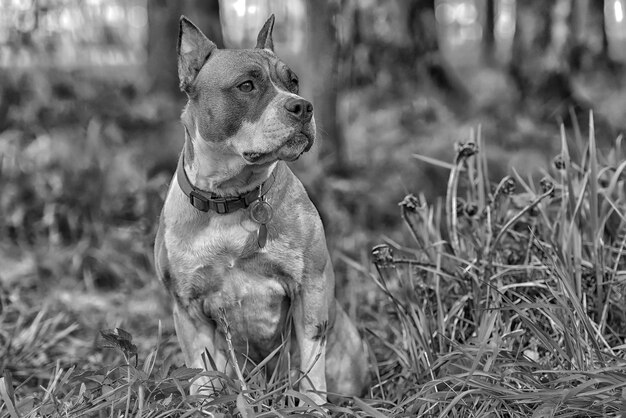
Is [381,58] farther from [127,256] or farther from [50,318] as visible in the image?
[50,318]

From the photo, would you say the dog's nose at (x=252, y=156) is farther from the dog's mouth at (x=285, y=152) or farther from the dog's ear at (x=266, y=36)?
the dog's ear at (x=266, y=36)

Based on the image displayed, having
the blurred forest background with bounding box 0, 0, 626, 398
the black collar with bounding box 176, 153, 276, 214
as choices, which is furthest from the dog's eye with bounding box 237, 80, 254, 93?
the blurred forest background with bounding box 0, 0, 626, 398


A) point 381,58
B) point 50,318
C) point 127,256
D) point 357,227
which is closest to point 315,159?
point 357,227

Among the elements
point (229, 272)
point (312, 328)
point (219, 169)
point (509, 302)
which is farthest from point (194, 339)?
point (509, 302)

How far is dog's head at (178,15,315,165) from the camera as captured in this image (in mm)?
3229

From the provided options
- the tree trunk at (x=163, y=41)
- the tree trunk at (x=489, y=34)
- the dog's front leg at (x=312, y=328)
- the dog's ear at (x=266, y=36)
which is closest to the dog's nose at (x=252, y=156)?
the dog's front leg at (x=312, y=328)

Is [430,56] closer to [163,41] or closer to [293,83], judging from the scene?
[163,41]

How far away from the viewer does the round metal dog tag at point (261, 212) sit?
11.1ft

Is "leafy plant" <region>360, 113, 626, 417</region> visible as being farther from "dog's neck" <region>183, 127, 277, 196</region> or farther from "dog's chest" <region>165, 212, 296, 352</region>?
"dog's neck" <region>183, 127, 277, 196</region>

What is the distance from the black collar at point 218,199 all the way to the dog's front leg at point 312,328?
41cm

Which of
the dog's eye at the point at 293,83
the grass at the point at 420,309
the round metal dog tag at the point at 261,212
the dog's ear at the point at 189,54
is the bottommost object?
the grass at the point at 420,309

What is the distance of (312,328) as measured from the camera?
11.4 ft

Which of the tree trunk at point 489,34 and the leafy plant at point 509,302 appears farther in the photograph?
the tree trunk at point 489,34

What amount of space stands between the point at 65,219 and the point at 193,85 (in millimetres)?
3515
